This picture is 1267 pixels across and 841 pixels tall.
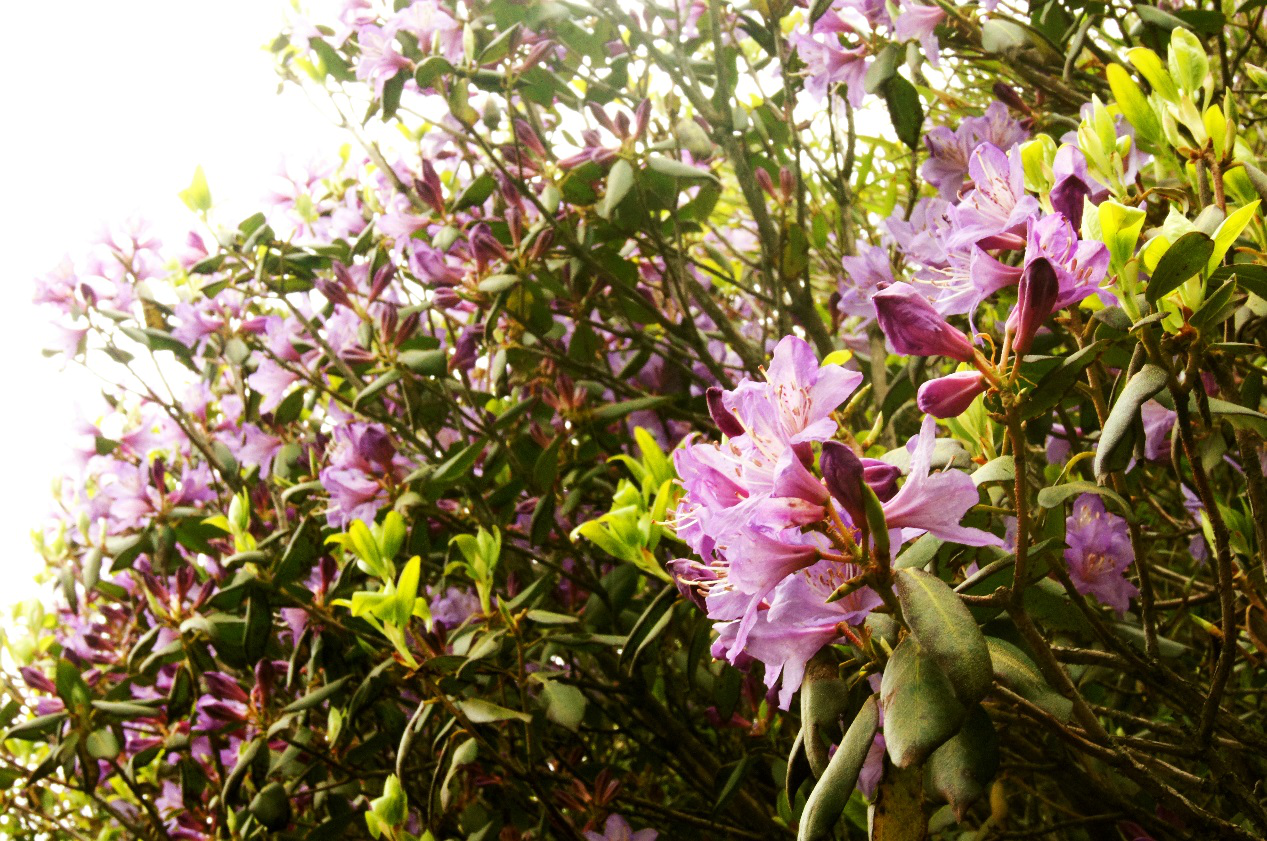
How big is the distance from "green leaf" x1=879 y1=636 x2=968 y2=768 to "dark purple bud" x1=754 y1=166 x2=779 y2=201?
133cm

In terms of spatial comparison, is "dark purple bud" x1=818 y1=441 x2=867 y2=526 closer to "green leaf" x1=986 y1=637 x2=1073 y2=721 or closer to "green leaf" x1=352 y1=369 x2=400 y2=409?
"green leaf" x1=986 y1=637 x2=1073 y2=721

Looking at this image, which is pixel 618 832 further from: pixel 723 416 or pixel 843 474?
pixel 843 474

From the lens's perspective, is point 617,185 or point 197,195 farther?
point 197,195

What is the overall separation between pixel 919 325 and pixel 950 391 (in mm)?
48

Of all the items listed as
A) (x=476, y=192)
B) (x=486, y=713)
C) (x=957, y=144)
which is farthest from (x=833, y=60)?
(x=486, y=713)

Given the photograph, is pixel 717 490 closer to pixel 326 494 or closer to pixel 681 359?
pixel 681 359

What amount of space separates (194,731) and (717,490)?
1.50 m

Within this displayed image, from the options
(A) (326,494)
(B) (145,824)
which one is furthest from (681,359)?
(B) (145,824)

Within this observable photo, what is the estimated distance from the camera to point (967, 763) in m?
0.59

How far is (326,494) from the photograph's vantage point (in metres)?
1.79

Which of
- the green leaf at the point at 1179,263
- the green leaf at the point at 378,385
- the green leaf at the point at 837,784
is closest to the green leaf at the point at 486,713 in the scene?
the green leaf at the point at 378,385

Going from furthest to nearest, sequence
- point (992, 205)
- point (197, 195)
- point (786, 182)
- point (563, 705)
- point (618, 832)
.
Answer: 1. point (197, 195)
2. point (786, 182)
3. point (618, 832)
4. point (563, 705)
5. point (992, 205)

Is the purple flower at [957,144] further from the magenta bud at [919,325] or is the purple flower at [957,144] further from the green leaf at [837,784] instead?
the green leaf at [837,784]

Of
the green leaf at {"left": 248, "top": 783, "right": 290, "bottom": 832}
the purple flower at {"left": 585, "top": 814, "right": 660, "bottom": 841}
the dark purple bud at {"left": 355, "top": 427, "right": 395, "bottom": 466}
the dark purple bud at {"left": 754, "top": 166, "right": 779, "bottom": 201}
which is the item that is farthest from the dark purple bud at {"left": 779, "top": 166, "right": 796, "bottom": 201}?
the green leaf at {"left": 248, "top": 783, "right": 290, "bottom": 832}
